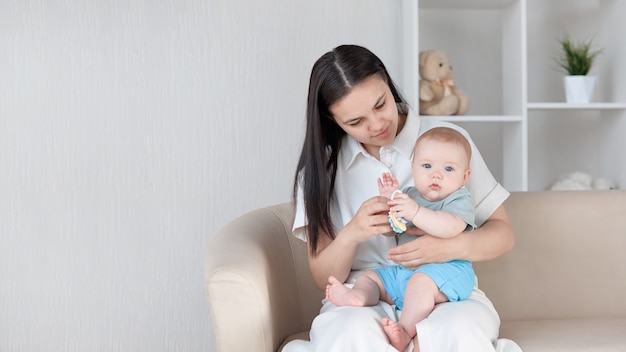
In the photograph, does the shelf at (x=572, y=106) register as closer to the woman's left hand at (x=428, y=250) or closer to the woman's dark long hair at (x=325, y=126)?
the woman's dark long hair at (x=325, y=126)

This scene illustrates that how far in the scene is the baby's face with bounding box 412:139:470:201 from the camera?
1735mm

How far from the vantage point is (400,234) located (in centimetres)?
185

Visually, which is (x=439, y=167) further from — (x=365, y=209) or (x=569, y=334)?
(x=569, y=334)

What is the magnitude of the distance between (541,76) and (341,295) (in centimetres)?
172

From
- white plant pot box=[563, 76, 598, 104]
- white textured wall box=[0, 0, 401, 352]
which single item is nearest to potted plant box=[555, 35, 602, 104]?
white plant pot box=[563, 76, 598, 104]

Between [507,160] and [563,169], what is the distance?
1.28 feet

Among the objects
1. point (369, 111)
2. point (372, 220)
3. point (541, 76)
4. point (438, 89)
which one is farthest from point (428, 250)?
point (541, 76)

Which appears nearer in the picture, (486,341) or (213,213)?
(486,341)

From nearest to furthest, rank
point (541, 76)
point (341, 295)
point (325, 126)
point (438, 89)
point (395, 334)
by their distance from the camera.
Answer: point (395, 334)
point (341, 295)
point (325, 126)
point (438, 89)
point (541, 76)

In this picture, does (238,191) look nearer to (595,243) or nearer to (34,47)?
(34,47)

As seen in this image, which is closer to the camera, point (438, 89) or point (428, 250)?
point (428, 250)

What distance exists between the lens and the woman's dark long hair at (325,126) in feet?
5.95

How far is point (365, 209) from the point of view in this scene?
175 centimetres

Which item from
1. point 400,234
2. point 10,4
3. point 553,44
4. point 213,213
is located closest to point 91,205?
point 213,213
